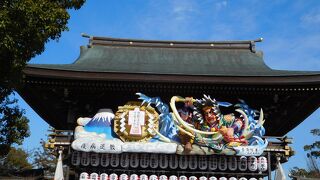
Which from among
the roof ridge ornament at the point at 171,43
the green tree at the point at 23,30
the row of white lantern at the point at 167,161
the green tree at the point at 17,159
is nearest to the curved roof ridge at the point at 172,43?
the roof ridge ornament at the point at 171,43

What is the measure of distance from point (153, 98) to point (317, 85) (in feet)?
15.1

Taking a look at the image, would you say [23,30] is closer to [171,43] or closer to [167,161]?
[167,161]

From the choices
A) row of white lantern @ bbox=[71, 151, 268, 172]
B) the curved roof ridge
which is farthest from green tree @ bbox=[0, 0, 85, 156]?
the curved roof ridge

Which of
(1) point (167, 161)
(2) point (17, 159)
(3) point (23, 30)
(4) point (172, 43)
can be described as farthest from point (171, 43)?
(2) point (17, 159)

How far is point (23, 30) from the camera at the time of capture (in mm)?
7562

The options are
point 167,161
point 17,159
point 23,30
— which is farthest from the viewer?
point 17,159

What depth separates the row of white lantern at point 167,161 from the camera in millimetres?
12047

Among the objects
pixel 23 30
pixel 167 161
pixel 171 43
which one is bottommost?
pixel 167 161

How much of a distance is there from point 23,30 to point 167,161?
20.0 ft

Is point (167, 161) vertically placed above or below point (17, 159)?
below

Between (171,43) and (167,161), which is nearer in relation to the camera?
(167,161)

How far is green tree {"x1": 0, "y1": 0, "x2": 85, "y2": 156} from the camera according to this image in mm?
Result: 7418

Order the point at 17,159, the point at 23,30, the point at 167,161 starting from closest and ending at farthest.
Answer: the point at 23,30 → the point at 167,161 → the point at 17,159

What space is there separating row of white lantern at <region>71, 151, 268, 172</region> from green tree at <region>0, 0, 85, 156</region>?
420cm
